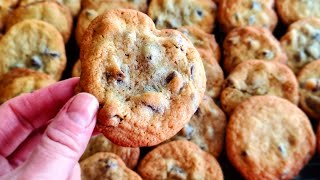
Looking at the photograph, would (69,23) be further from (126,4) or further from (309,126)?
(309,126)

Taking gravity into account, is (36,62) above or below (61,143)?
below

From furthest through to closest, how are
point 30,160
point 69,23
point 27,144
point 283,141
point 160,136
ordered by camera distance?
point 69,23 → point 283,141 → point 27,144 → point 160,136 → point 30,160

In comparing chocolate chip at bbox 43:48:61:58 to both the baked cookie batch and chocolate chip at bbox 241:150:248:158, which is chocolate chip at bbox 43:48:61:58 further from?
chocolate chip at bbox 241:150:248:158

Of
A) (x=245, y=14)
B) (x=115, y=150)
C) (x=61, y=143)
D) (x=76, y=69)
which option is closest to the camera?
(x=61, y=143)

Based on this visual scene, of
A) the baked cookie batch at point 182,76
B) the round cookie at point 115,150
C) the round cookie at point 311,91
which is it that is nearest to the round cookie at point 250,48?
the baked cookie batch at point 182,76

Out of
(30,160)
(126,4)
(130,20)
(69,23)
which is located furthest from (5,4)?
(30,160)

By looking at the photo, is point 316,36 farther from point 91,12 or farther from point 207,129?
point 91,12

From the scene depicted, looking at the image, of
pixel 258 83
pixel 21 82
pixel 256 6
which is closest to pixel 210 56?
pixel 258 83
